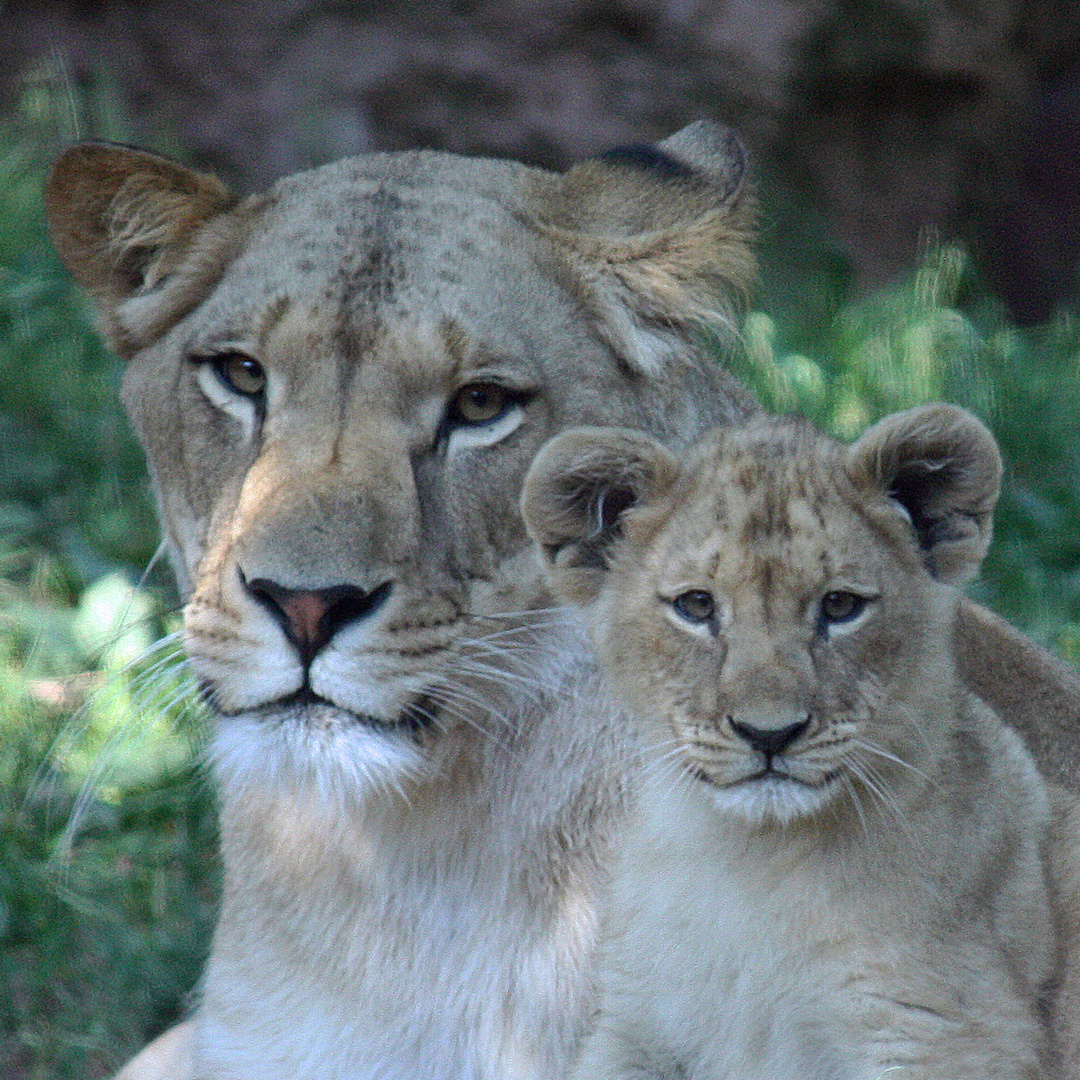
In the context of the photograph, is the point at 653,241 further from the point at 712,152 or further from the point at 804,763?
the point at 804,763

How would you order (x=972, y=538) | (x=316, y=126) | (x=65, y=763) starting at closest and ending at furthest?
(x=972, y=538)
(x=65, y=763)
(x=316, y=126)

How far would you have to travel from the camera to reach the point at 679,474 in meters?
2.06

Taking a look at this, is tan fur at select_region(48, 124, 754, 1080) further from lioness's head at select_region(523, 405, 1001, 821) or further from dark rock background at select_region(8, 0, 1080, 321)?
dark rock background at select_region(8, 0, 1080, 321)

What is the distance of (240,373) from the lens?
2260 mm

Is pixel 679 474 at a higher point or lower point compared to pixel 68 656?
higher

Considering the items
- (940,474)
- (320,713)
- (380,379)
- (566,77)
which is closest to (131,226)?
(380,379)

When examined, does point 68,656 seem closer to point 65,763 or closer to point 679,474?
point 65,763

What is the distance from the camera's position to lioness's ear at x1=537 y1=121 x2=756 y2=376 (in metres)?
2.33

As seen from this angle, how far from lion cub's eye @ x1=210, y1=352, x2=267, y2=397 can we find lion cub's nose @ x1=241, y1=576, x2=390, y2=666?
0.32 m

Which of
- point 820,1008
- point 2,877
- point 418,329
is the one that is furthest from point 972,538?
point 2,877

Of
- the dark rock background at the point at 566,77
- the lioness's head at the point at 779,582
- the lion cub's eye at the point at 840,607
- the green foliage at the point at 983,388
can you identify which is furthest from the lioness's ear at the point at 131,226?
the dark rock background at the point at 566,77

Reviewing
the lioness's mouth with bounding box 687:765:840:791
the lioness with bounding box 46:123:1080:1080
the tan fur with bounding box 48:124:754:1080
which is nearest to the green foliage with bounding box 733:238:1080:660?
the lioness with bounding box 46:123:1080:1080

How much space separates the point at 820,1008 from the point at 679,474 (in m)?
0.56

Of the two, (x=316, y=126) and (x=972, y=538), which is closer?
(x=972, y=538)
